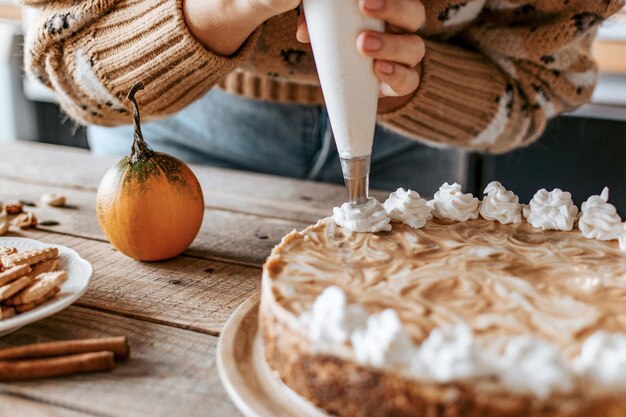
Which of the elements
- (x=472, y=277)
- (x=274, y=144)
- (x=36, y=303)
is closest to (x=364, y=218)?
(x=472, y=277)

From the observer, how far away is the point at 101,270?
3.04 ft

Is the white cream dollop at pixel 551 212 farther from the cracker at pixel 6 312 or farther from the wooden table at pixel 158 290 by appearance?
the cracker at pixel 6 312

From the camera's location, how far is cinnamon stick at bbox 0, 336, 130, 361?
2.20ft

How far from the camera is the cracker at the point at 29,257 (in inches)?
31.5

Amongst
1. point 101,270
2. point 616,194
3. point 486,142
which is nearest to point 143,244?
point 101,270

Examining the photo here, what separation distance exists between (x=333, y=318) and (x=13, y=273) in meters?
0.38

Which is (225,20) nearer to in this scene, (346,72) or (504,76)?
(346,72)

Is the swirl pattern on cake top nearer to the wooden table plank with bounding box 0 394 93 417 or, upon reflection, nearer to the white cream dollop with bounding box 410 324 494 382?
the white cream dollop with bounding box 410 324 494 382

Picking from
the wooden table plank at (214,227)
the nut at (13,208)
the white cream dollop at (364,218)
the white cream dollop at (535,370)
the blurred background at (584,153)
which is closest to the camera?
the white cream dollop at (535,370)

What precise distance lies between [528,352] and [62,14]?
93cm

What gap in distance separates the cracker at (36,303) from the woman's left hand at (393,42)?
0.43 m

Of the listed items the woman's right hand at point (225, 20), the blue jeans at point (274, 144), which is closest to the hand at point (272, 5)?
the woman's right hand at point (225, 20)

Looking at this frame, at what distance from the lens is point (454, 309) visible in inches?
25.2

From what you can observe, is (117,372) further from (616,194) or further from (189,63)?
(616,194)
